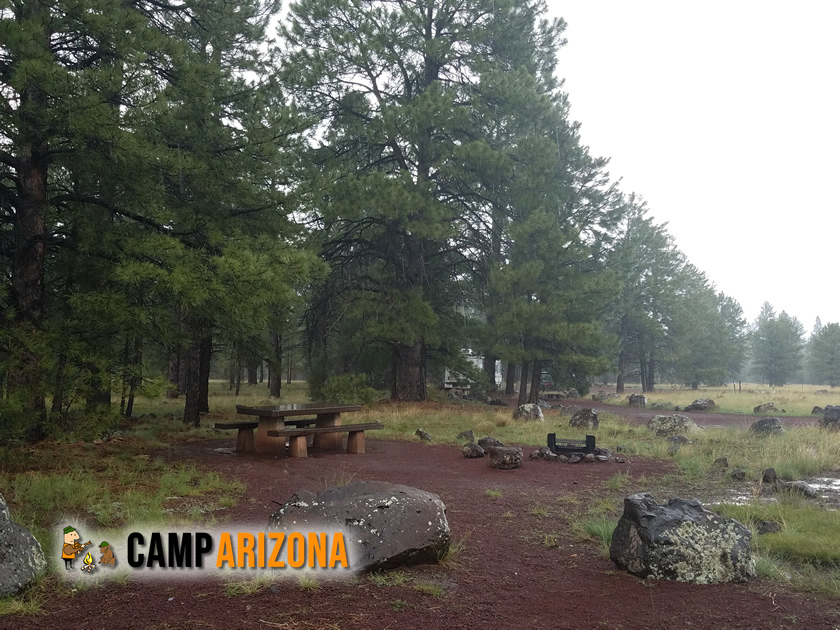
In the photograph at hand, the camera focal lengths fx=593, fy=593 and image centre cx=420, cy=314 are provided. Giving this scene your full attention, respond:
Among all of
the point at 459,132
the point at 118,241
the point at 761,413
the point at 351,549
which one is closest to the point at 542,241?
the point at 459,132

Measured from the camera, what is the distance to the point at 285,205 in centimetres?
1111

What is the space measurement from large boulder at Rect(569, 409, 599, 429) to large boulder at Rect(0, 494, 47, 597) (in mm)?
13312

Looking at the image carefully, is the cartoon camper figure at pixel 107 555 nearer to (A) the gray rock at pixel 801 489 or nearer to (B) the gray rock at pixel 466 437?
(A) the gray rock at pixel 801 489

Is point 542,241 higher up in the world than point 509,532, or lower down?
higher up

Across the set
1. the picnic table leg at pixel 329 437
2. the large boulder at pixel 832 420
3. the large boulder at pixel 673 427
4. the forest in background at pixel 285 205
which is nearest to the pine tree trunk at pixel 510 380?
the forest in background at pixel 285 205

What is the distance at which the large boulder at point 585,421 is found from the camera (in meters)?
15.5

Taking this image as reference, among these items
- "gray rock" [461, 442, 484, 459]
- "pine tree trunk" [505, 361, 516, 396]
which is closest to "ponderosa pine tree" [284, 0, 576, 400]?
"gray rock" [461, 442, 484, 459]

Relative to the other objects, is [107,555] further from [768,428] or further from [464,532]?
[768,428]

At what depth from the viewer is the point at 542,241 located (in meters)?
19.8

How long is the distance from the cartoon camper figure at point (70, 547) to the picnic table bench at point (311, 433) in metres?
5.46

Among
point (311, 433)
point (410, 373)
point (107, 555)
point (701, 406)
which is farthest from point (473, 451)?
point (701, 406)

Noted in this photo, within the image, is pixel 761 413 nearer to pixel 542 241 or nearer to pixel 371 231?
pixel 542 241

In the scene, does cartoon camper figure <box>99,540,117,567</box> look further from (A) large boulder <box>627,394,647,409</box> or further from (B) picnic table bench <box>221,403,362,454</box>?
(A) large boulder <box>627,394,647,409</box>

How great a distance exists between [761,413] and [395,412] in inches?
570
